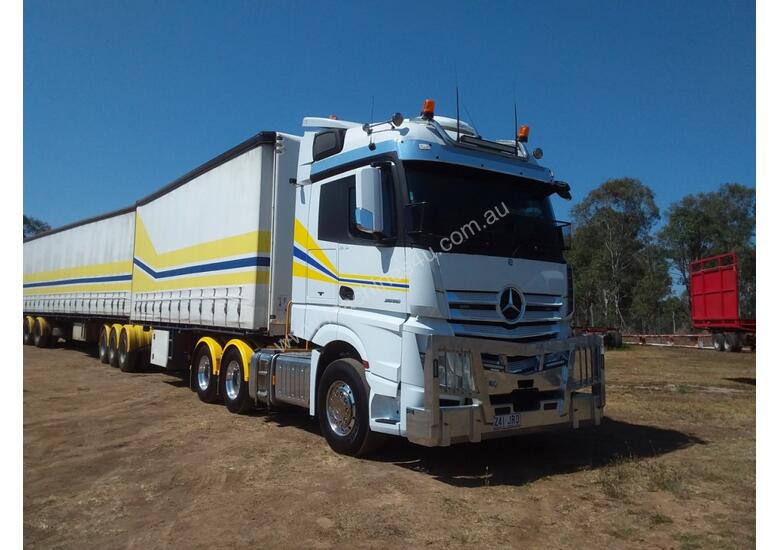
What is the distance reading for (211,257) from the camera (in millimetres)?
9820

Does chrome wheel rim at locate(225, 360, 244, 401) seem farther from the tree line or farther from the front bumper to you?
the tree line

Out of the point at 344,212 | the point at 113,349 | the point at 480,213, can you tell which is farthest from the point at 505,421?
the point at 113,349

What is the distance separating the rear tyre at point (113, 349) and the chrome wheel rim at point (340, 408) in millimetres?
10772

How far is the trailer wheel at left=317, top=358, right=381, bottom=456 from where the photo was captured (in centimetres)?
605

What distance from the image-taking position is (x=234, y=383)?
9305 mm

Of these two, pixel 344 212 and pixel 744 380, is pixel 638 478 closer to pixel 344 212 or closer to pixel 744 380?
pixel 344 212

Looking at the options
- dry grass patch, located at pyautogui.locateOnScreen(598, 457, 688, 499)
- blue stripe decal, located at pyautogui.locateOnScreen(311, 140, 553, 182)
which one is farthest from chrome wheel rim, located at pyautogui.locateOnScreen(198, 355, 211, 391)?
dry grass patch, located at pyautogui.locateOnScreen(598, 457, 688, 499)

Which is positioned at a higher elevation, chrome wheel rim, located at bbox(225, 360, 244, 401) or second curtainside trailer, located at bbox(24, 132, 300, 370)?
second curtainside trailer, located at bbox(24, 132, 300, 370)

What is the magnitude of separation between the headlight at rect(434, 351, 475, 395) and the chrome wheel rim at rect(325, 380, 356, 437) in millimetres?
1309

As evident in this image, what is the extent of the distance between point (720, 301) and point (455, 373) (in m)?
12.9

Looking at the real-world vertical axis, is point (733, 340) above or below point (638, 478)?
above

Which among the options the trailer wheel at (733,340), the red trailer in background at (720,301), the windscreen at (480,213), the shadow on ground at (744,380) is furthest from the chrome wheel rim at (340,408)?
the trailer wheel at (733,340)

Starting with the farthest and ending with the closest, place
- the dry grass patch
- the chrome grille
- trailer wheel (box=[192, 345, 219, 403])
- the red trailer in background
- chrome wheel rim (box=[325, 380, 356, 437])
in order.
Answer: the red trailer in background < trailer wheel (box=[192, 345, 219, 403]) < chrome wheel rim (box=[325, 380, 356, 437]) < the chrome grille < the dry grass patch

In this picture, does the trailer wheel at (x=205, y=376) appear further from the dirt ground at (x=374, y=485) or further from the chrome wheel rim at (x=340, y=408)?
the chrome wheel rim at (x=340, y=408)
